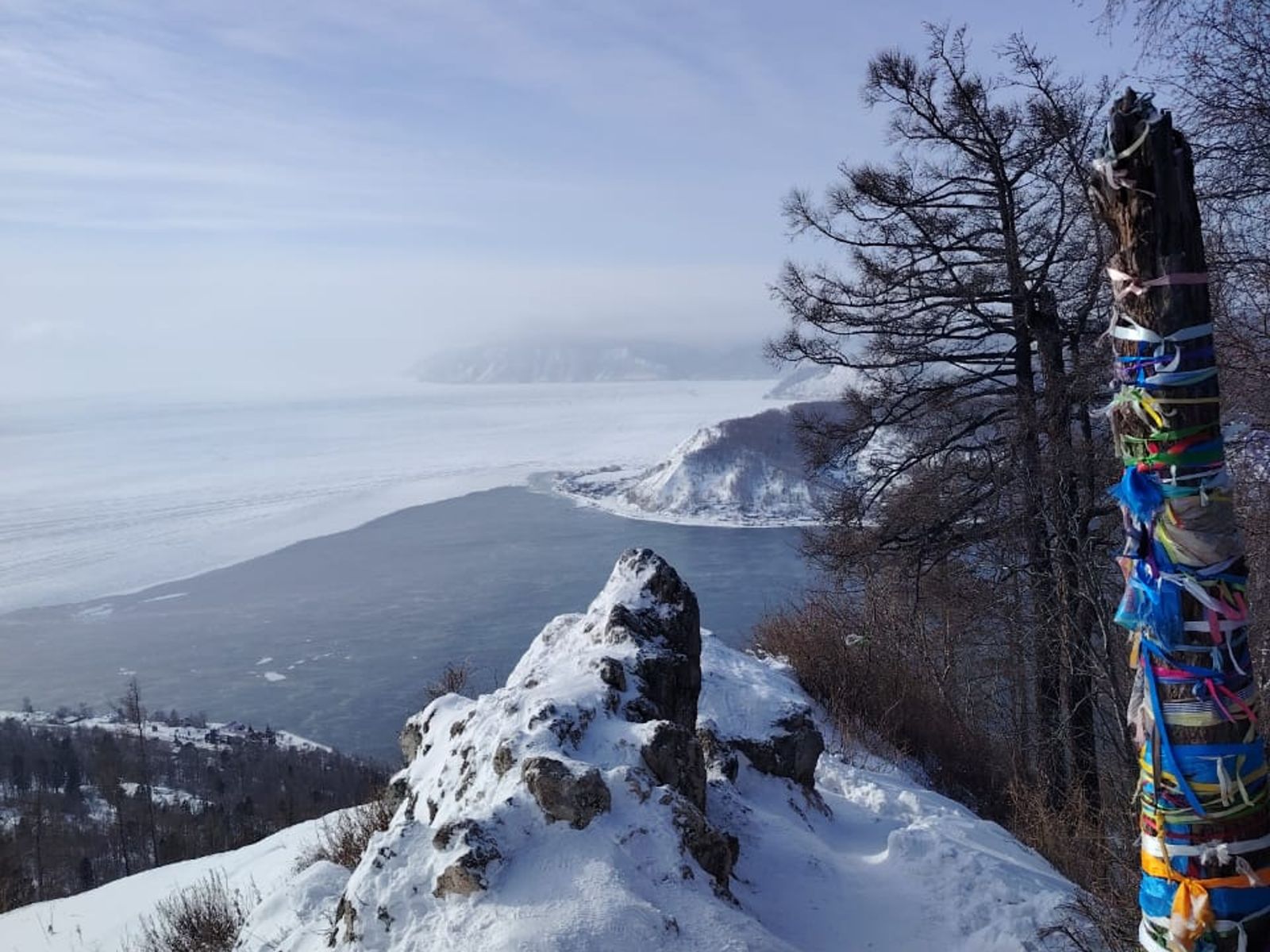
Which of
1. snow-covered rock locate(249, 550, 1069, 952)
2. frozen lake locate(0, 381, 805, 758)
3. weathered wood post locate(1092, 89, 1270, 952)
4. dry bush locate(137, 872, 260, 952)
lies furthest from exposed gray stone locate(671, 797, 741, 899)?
frozen lake locate(0, 381, 805, 758)

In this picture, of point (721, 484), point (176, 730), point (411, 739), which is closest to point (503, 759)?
point (411, 739)

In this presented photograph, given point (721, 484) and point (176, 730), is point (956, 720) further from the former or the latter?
point (721, 484)

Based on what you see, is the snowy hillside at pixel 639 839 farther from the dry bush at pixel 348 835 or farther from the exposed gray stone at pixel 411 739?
the dry bush at pixel 348 835

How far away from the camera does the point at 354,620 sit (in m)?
35.2

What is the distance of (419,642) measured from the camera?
31781 millimetres

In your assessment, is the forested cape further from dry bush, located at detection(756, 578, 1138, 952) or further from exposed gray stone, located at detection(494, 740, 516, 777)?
exposed gray stone, located at detection(494, 740, 516, 777)

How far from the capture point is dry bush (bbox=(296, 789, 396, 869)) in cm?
666

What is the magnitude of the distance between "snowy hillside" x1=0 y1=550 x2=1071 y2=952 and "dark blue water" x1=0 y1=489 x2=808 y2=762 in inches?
739

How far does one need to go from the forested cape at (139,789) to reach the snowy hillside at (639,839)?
18033 mm

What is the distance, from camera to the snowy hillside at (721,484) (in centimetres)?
5600

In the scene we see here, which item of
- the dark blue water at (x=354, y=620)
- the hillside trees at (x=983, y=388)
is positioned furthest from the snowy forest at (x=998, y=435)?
the dark blue water at (x=354, y=620)

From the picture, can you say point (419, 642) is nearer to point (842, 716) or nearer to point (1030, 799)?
point (842, 716)

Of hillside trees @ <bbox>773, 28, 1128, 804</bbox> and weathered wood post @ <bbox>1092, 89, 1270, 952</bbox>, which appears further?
hillside trees @ <bbox>773, 28, 1128, 804</bbox>

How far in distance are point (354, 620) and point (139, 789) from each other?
8732 mm
